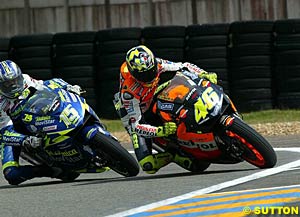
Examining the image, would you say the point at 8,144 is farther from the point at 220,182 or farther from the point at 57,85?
the point at 220,182

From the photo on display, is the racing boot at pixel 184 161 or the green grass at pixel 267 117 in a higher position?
the racing boot at pixel 184 161

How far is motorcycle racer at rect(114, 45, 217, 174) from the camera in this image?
37.1 ft

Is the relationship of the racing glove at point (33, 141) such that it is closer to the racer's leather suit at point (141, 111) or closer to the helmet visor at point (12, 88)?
the helmet visor at point (12, 88)

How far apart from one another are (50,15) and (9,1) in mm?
1104

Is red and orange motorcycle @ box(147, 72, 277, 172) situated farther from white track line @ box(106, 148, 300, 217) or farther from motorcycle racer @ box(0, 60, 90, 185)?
motorcycle racer @ box(0, 60, 90, 185)

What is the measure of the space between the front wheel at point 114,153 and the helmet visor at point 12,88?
38.9 inches

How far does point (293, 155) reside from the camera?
12.7 m

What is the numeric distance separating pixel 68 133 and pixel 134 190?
1.75 metres

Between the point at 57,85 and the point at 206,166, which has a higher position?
the point at 57,85

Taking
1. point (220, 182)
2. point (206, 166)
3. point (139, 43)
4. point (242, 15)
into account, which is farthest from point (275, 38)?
point (220, 182)

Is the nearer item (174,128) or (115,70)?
(174,128)

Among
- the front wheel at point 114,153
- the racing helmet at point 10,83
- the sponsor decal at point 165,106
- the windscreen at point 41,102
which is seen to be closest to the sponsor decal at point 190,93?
the sponsor decal at point 165,106

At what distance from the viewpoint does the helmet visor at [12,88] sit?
→ 37.2ft

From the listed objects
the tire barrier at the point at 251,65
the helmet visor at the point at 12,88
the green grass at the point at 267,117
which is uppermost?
the helmet visor at the point at 12,88
